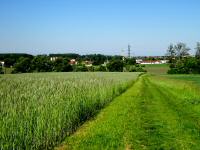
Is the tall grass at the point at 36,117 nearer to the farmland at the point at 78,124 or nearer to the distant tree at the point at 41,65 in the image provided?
the farmland at the point at 78,124

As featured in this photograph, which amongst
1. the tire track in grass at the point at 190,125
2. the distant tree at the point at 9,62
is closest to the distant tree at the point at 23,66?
the distant tree at the point at 9,62

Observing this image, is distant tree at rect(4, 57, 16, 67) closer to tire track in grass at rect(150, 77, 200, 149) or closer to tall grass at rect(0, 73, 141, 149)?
tire track in grass at rect(150, 77, 200, 149)

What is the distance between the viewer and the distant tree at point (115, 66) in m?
156

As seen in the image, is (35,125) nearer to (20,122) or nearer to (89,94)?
(20,122)

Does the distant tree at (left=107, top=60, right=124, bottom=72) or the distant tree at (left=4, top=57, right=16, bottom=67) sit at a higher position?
the distant tree at (left=4, top=57, right=16, bottom=67)

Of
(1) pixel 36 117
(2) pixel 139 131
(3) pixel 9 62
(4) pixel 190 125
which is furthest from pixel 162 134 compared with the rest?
(3) pixel 9 62

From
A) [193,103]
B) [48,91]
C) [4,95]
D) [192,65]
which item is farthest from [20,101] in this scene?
[192,65]

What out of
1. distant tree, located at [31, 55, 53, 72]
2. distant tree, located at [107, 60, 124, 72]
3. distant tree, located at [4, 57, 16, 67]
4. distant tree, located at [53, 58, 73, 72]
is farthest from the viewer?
distant tree, located at [107, 60, 124, 72]

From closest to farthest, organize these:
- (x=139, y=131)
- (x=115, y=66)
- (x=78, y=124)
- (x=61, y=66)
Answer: (x=139, y=131) < (x=78, y=124) < (x=61, y=66) < (x=115, y=66)

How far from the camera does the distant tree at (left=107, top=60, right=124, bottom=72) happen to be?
513 ft

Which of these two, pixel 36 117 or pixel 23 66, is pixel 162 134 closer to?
pixel 36 117

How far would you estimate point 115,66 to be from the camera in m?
158

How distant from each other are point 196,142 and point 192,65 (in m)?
128

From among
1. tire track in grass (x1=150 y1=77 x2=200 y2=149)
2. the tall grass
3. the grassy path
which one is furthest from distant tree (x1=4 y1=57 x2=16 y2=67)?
the tall grass
